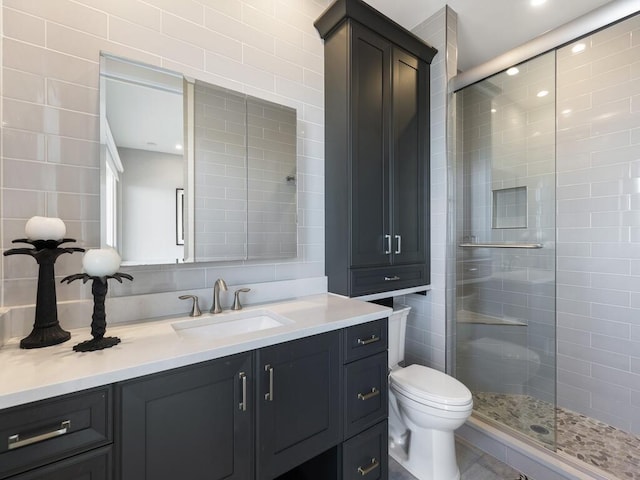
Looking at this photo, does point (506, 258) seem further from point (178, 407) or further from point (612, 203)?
point (178, 407)

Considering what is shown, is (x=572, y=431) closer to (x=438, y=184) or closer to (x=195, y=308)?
(x=438, y=184)

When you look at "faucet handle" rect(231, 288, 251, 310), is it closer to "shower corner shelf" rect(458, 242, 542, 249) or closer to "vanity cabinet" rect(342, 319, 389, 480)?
"vanity cabinet" rect(342, 319, 389, 480)

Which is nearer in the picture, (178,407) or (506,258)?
(178,407)

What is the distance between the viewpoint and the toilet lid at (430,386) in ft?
4.79

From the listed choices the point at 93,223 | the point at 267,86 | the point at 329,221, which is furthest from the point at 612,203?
the point at 93,223

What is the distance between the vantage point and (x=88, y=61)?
1.18 meters

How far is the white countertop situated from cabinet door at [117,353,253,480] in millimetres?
44

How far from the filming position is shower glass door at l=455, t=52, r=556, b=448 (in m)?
1.99

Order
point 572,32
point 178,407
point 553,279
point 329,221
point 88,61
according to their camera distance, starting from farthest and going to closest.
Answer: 1. point 553,279
2. point 329,221
3. point 572,32
4. point 88,61
5. point 178,407

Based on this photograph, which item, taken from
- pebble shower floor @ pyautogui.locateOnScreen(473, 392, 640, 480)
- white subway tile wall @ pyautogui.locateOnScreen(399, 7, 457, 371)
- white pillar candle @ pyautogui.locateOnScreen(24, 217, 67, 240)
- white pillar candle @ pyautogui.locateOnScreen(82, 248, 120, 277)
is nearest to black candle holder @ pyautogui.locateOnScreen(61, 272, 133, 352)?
white pillar candle @ pyautogui.locateOnScreen(82, 248, 120, 277)

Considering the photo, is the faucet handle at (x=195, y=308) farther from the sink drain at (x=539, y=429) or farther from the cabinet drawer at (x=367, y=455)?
the sink drain at (x=539, y=429)

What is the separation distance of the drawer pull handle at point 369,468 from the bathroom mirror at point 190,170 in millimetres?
1068

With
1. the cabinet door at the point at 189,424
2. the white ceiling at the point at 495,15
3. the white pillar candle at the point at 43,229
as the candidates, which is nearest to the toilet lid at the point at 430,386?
the cabinet door at the point at 189,424

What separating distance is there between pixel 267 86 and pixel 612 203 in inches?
93.7
